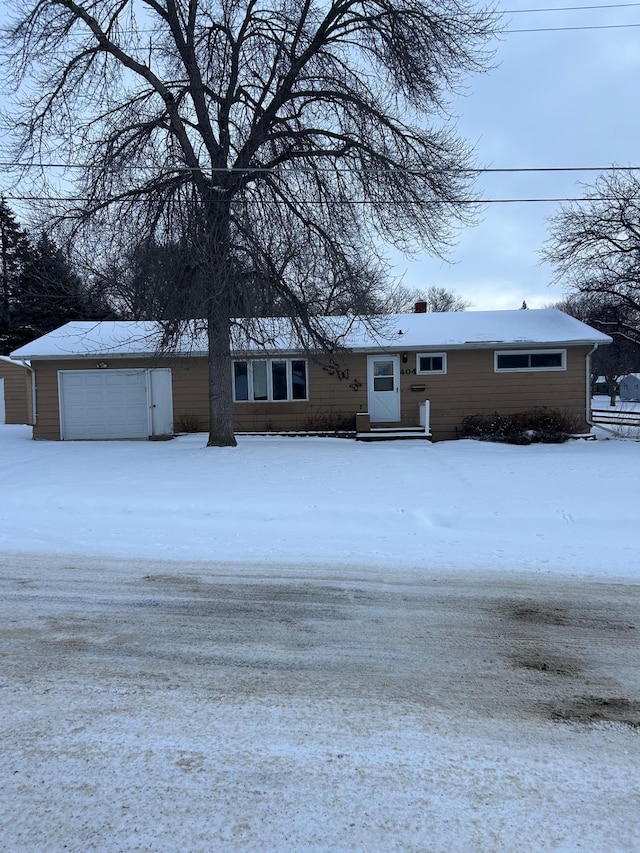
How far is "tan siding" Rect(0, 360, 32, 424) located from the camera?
26578 mm

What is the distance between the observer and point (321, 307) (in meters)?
14.3

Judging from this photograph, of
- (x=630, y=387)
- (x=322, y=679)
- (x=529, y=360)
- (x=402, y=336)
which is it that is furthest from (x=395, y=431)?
(x=630, y=387)

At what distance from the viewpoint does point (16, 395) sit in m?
26.8

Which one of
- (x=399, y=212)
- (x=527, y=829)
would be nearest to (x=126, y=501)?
(x=527, y=829)

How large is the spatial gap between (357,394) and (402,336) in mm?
2308

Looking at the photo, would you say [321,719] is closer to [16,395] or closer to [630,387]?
[16,395]

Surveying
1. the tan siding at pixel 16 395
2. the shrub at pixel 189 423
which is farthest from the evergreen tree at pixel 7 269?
the shrub at pixel 189 423

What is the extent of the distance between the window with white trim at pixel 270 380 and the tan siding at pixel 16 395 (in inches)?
546

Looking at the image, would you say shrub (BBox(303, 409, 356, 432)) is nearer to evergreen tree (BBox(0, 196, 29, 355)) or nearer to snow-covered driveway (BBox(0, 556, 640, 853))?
snow-covered driveway (BBox(0, 556, 640, 853))

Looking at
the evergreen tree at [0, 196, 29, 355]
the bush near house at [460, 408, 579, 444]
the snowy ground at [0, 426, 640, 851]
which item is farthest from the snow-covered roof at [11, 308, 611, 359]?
the evergreen tree at [0, 196, 29, 355]

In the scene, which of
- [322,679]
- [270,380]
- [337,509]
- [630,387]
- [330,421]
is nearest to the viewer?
[322,679]

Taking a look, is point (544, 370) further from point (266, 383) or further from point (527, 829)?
point (527, 829)

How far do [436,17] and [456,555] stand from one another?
1210cm

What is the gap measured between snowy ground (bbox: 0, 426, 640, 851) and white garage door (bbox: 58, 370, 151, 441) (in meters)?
10.6
